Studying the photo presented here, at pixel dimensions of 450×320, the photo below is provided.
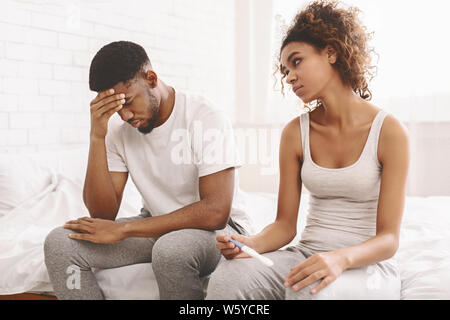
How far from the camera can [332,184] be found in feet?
3.32

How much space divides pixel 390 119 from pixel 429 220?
697 millimetres

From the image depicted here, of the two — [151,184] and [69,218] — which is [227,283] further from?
[69,218]

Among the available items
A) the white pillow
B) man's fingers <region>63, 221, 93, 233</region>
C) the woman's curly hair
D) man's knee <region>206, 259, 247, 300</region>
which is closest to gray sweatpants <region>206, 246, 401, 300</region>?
man's knee <region>206, 259, 247, 300</region>

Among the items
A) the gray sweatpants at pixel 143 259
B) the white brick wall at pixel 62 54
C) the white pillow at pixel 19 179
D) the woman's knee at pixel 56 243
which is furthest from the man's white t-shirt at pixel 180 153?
the white brick wall at pixel 62 54

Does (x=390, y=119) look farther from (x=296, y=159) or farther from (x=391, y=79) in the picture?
(x=391, y=79)

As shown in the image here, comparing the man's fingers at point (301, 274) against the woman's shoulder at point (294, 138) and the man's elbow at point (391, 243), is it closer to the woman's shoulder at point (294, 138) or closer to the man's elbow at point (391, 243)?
the man's elbow at point (391, 243)

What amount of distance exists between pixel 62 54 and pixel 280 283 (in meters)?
1.48

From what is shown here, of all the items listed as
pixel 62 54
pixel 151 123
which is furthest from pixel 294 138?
pixel 62 54

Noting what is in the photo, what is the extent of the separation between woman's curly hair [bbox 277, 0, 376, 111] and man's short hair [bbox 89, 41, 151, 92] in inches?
14.8

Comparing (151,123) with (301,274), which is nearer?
(301,274)

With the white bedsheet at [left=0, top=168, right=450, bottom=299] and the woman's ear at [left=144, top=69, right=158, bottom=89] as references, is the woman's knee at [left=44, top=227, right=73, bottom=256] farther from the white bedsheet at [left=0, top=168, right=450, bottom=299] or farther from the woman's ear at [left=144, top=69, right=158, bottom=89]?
the woman's ear at [left=144, top=69, right=158, bottom=89]

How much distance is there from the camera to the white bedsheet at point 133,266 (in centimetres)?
105

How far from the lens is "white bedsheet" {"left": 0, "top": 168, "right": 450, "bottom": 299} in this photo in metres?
1.05

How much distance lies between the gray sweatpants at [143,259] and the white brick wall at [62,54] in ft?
2.99
